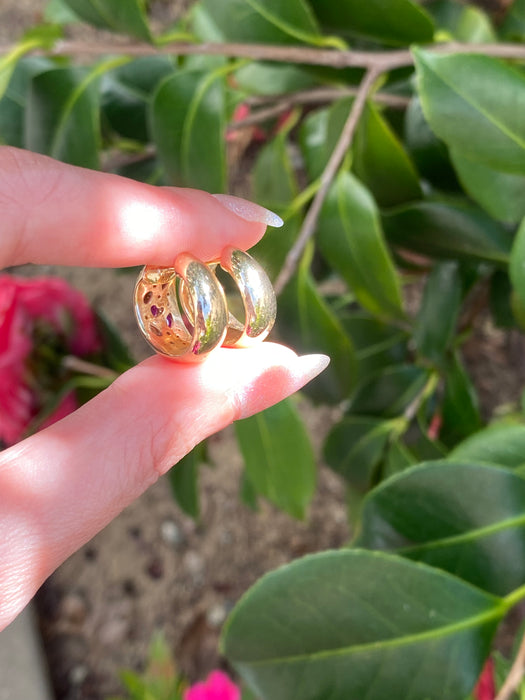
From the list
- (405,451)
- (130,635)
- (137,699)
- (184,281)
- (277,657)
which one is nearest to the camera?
(184,281)

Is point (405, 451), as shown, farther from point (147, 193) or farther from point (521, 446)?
point (147, 193)

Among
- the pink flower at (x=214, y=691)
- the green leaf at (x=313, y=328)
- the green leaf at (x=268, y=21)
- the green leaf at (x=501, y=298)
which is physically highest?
the green leaf at (x=268, y=21)

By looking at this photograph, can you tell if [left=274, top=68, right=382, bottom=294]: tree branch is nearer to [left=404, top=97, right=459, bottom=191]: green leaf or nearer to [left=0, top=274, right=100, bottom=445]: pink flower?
[left=404, top=97, right=459, bottom=191]: green leaf

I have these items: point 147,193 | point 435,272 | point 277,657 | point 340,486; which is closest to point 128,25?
point 147,193

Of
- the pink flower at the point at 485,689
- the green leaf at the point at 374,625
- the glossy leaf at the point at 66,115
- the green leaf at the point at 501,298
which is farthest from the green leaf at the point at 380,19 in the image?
the pink flower at the point at 485,689

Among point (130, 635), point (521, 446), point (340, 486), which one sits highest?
point (521, 446)

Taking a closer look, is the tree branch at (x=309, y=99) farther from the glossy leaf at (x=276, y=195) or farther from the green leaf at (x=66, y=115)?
the green leaf at (x=66, y=115)
